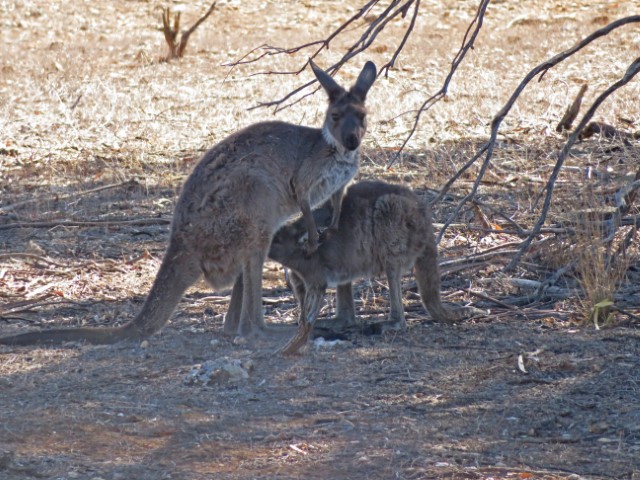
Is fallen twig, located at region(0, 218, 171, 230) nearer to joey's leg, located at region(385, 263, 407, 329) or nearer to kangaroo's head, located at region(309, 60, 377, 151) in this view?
kangaroo's head, located at region(309, 60, 377, 151)

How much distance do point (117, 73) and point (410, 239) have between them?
861cm

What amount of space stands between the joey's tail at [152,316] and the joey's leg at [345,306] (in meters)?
0.80

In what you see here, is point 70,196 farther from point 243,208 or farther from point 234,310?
point 243,208

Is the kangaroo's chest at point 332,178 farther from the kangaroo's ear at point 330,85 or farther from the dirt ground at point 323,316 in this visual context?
the dirt ground at point 323,316

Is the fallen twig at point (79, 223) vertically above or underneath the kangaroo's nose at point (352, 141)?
underneath

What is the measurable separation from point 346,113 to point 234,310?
1249 mm

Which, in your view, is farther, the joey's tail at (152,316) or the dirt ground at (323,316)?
the joey's tail at (152,316)

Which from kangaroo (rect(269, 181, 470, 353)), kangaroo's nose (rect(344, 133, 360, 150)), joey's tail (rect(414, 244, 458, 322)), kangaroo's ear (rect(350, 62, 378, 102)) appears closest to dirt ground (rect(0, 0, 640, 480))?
joey's tail (rect(414, 244, 458, 322))

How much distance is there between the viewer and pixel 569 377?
441 cm

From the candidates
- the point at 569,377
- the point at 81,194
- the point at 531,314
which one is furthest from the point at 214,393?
the point at 81,194

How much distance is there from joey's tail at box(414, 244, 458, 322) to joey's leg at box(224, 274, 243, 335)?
0.97 metres

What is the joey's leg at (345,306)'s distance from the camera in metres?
5.49

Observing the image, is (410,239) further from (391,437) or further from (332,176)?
(391,437)

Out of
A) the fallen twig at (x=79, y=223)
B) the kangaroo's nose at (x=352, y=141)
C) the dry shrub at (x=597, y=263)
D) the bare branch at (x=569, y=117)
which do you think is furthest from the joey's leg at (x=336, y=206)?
the bare branch at (x=569, y=117)
